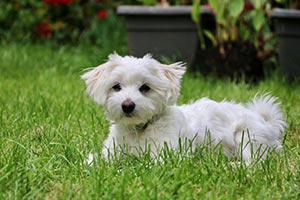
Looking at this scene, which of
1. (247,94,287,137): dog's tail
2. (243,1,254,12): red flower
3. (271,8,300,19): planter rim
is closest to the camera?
(247,94,287,137): dog's tail

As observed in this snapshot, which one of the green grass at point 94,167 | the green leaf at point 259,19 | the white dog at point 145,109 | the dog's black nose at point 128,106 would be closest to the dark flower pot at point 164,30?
the green leaf at point 259,19

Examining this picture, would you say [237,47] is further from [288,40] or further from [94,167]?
[94,167]

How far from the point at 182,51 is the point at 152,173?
4731 mm

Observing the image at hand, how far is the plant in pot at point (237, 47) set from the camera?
7293mm

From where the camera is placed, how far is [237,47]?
7.37 m

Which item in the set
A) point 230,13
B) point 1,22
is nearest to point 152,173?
point 230,13

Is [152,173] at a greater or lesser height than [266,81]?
greater

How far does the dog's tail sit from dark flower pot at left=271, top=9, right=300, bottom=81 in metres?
2.29

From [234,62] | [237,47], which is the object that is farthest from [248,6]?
[234,62]

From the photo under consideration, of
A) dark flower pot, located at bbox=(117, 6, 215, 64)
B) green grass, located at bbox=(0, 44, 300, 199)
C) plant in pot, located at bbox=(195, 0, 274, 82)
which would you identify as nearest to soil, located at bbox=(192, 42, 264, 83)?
plant in pot, located at bbox=(195, 0, 274, 82)

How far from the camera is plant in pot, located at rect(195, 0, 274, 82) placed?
729 centimetres

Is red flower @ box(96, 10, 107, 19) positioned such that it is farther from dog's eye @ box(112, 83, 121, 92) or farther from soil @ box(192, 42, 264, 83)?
dog's eye @ box(112, 83, 121, 92)

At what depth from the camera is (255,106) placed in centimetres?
458

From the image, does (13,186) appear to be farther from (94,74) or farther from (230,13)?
(230,13)
